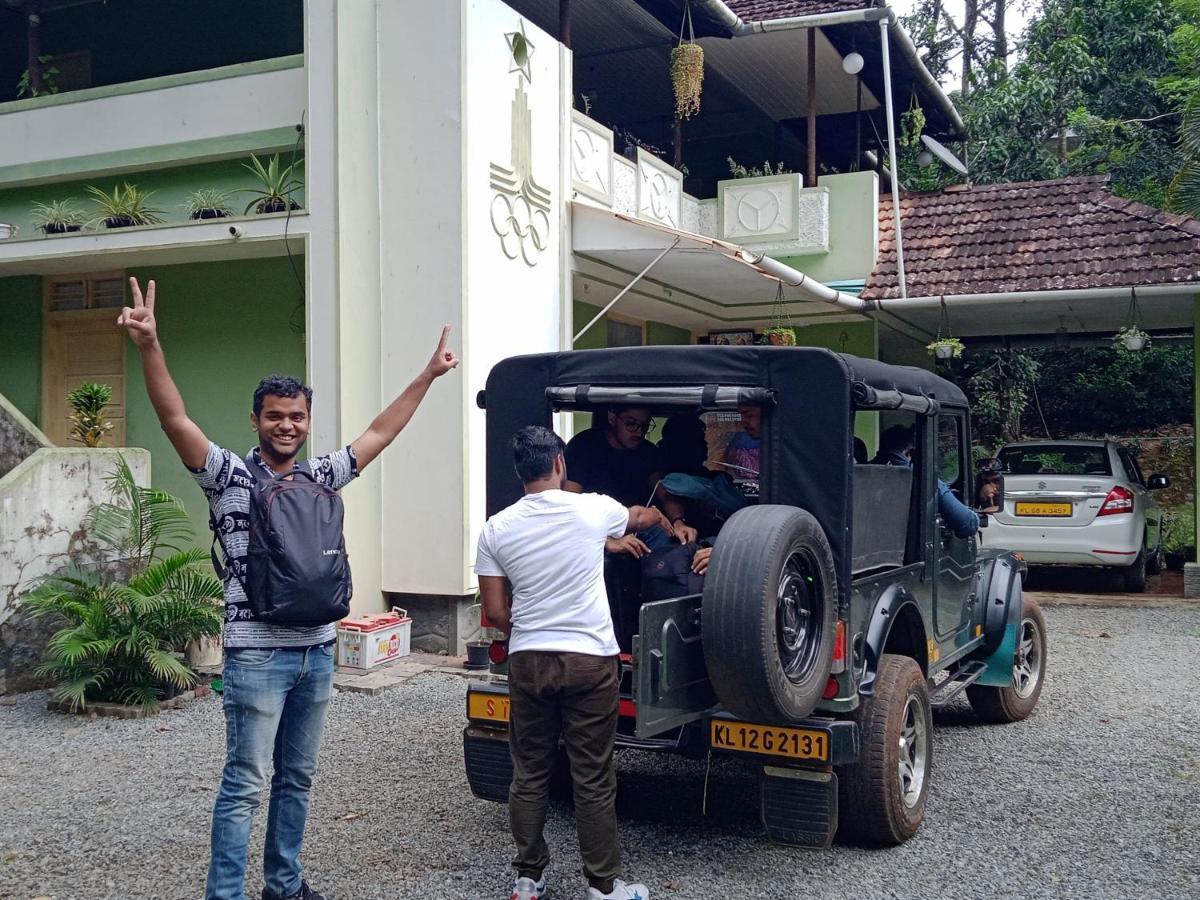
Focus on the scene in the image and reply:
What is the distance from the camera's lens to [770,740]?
13.9ft

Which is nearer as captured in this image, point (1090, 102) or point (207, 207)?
point (207, 207)

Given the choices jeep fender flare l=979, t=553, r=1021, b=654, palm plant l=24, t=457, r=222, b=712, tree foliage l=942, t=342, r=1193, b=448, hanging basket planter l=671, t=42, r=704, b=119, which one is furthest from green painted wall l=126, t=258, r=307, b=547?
tree foliage l=942, t=342, r=1193, b=448

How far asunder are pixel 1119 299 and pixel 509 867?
406 inches

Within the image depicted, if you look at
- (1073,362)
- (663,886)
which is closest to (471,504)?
(663,886)

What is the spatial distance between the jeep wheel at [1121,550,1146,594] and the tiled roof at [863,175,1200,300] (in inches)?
121

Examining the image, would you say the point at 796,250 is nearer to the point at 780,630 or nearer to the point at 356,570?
Answer: the point at 356,570

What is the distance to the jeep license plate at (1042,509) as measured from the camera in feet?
38.8

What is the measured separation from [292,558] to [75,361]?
9.03 meters

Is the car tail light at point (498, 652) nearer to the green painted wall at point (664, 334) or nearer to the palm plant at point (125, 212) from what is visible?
the palm plant at point (125, 212)

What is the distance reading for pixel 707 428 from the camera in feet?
18.3

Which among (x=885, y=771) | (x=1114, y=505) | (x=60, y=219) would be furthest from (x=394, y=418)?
(x=1114, y=505)

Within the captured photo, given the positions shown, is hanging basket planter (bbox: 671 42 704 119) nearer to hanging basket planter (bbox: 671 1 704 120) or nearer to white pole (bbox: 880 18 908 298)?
hanging basket planter (bbox: 671 1 704 120)

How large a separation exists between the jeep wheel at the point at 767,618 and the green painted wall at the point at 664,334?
10112mm

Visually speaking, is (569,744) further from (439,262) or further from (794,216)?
(794,216)
